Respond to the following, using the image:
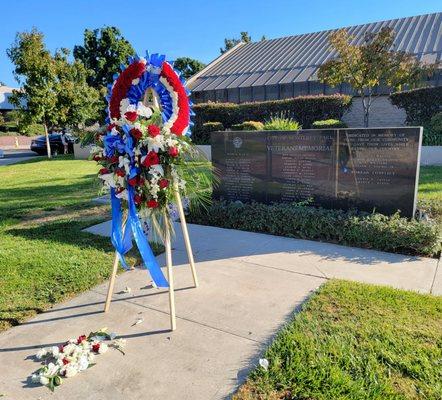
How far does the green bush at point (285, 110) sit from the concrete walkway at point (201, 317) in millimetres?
12062

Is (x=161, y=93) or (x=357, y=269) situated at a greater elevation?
(x=161, y=93)

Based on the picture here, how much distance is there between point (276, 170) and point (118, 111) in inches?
140

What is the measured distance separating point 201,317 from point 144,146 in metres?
1.61

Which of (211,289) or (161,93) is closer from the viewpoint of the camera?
(161,93)

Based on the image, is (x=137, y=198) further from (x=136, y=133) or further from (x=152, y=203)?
(x=136, y=133)

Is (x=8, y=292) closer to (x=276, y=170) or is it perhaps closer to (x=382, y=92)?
(x=276, y=170)

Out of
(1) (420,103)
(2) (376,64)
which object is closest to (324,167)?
(2) (376,64)

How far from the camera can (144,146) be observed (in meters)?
3.13

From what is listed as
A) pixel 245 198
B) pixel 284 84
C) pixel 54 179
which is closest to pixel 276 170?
pixel 245 198

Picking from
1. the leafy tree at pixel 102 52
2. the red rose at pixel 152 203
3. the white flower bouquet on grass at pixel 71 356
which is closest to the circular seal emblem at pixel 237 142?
the red rose at pixel 152 203

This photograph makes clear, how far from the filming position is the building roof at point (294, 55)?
20172mm

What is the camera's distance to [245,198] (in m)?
6.81

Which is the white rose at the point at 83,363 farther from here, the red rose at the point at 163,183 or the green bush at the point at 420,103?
the green bush at the point at 420,103

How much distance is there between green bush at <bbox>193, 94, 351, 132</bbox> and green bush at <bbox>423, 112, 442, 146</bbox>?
383cm
